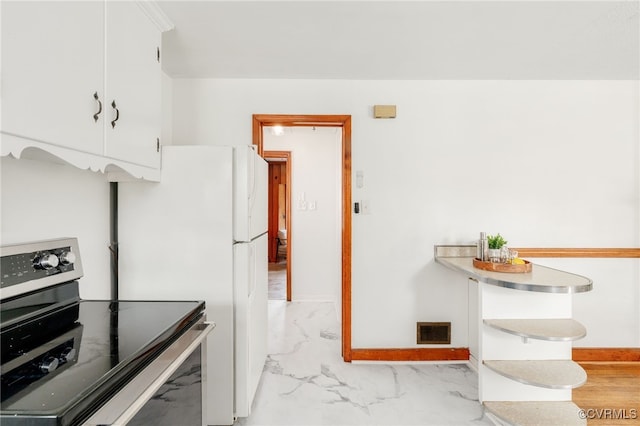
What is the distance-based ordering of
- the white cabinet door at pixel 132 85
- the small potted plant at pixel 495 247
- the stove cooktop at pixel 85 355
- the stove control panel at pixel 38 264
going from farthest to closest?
the small potted plant at pixel 495 247 < the white cabinet door at pixel 132 85 < the stove control panel at pixel 38 264 < the stove cooktop at pixel 85 355

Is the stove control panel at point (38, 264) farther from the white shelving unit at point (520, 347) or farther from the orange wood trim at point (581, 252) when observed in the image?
the orange wood trim at point (581, 252)

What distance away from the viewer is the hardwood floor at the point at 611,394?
6.43 ft

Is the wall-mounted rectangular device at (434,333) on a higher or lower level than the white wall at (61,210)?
lower

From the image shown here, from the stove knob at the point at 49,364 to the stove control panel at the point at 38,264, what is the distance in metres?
0.36

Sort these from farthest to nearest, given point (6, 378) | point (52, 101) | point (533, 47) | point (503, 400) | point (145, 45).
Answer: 1. point (533, 47)
2. point (503, 400)
3. point (145, 45)
4. point (52, 101)
5. point (6, 378)

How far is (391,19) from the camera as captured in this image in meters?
1.80

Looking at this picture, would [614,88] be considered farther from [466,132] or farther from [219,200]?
[219,200]

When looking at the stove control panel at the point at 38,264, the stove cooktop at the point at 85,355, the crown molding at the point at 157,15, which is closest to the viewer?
the stove cooktop at the point at 85,355

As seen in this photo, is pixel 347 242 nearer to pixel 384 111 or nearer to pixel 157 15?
pixel 384 111

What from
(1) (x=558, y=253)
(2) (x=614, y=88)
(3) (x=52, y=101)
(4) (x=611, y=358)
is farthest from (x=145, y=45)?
(4) (x=611, y=358)

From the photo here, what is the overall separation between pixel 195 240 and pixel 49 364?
957 mm

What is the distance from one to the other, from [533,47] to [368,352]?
99.1 inches

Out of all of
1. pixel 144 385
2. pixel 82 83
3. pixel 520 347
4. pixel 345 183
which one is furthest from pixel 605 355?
pixel 82 83

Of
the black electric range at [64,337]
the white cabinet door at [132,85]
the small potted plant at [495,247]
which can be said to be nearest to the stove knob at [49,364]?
the black electric range at [64,337]
